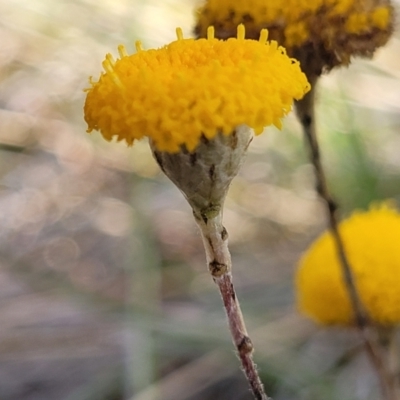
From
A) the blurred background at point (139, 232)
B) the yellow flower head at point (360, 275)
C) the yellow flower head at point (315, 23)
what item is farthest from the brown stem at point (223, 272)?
the blurred background at point (139, 232)

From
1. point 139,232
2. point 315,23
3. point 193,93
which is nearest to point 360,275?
point 315,23

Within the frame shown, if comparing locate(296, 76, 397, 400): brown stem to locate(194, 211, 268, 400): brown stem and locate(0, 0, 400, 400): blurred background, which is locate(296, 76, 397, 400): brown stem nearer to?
locate(194, 211, 268, 400): brown stem

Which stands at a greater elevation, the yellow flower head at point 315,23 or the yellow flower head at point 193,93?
the yellow flower head at point 315,23

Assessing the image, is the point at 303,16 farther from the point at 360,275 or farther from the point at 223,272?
the point at 360,275

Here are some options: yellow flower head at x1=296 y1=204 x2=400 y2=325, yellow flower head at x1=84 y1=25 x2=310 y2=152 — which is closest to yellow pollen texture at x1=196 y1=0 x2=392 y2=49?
yellow flower head at x1=84 y1=25 x2=310 y2=152

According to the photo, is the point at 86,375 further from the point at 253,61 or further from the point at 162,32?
the point at 253,61

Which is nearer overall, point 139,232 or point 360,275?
point 360,275

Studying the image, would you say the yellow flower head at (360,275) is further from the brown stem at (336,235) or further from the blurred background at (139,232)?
the blurred background at (139,232)
